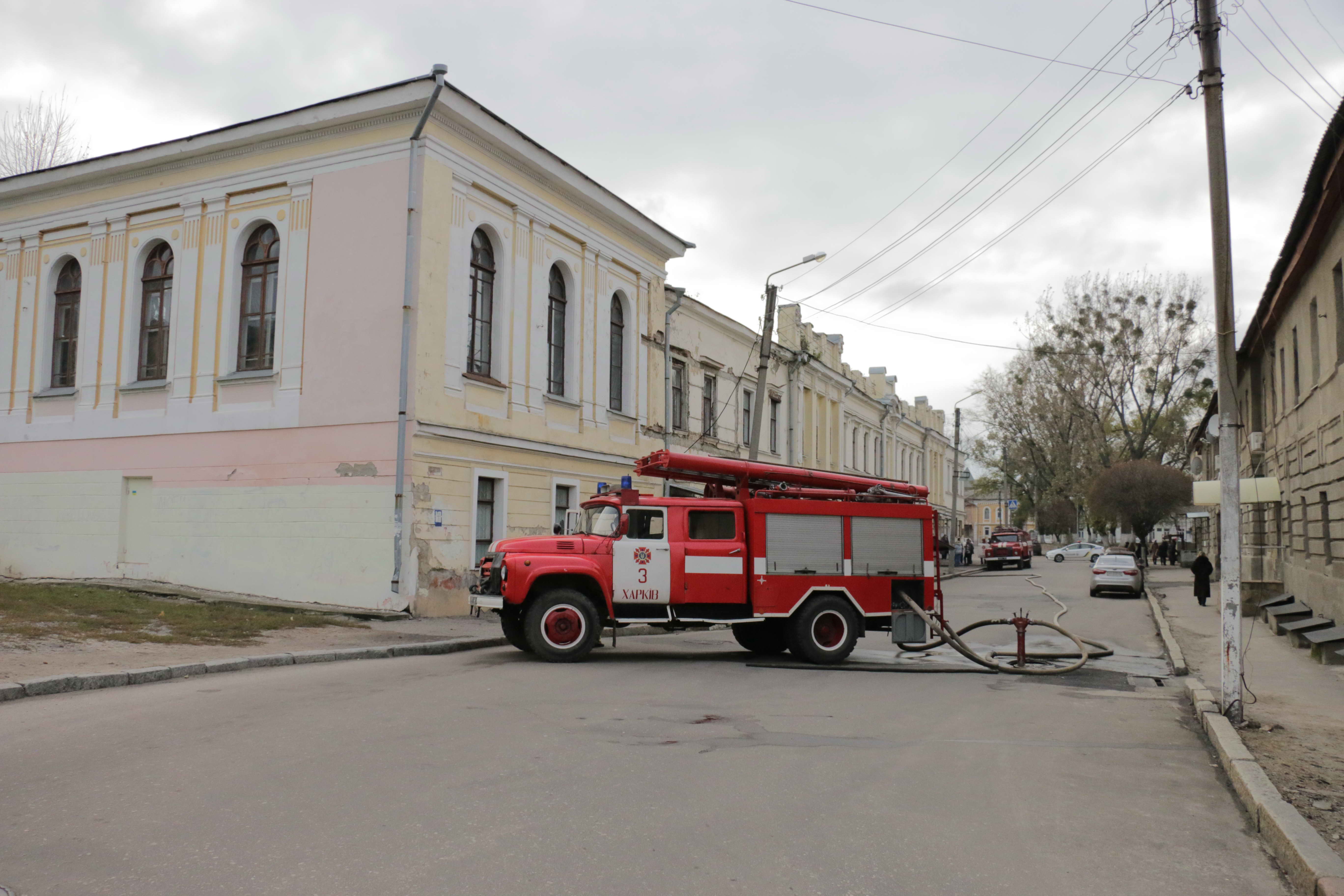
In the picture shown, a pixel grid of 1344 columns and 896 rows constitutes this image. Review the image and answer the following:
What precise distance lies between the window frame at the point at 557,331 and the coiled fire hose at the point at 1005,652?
10.9 m

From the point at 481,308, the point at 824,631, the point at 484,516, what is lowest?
the point at 824,631

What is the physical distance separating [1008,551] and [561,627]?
43.5 meters

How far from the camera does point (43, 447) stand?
77.2ft

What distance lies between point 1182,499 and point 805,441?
19895 millimetres

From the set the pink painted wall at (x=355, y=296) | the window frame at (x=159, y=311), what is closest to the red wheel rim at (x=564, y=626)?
the pink painted wall at (x=355, y=296)

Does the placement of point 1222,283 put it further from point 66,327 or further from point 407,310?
point 66,327

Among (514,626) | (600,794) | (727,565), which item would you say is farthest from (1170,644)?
(600,794)

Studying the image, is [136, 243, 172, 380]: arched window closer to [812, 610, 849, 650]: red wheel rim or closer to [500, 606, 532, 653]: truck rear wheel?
[500, 606, 532, 653]: truck rear wheel

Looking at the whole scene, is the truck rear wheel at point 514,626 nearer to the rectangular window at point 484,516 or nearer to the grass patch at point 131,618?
the grass patch at point 131,618

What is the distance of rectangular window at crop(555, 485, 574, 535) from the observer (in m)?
23.5

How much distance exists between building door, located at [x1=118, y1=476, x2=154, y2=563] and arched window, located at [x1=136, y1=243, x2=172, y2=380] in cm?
229

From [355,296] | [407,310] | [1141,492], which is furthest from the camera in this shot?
[1141,492]

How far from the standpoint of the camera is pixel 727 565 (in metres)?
14.3

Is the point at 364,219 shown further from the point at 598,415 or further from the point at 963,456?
the point at 963,456
